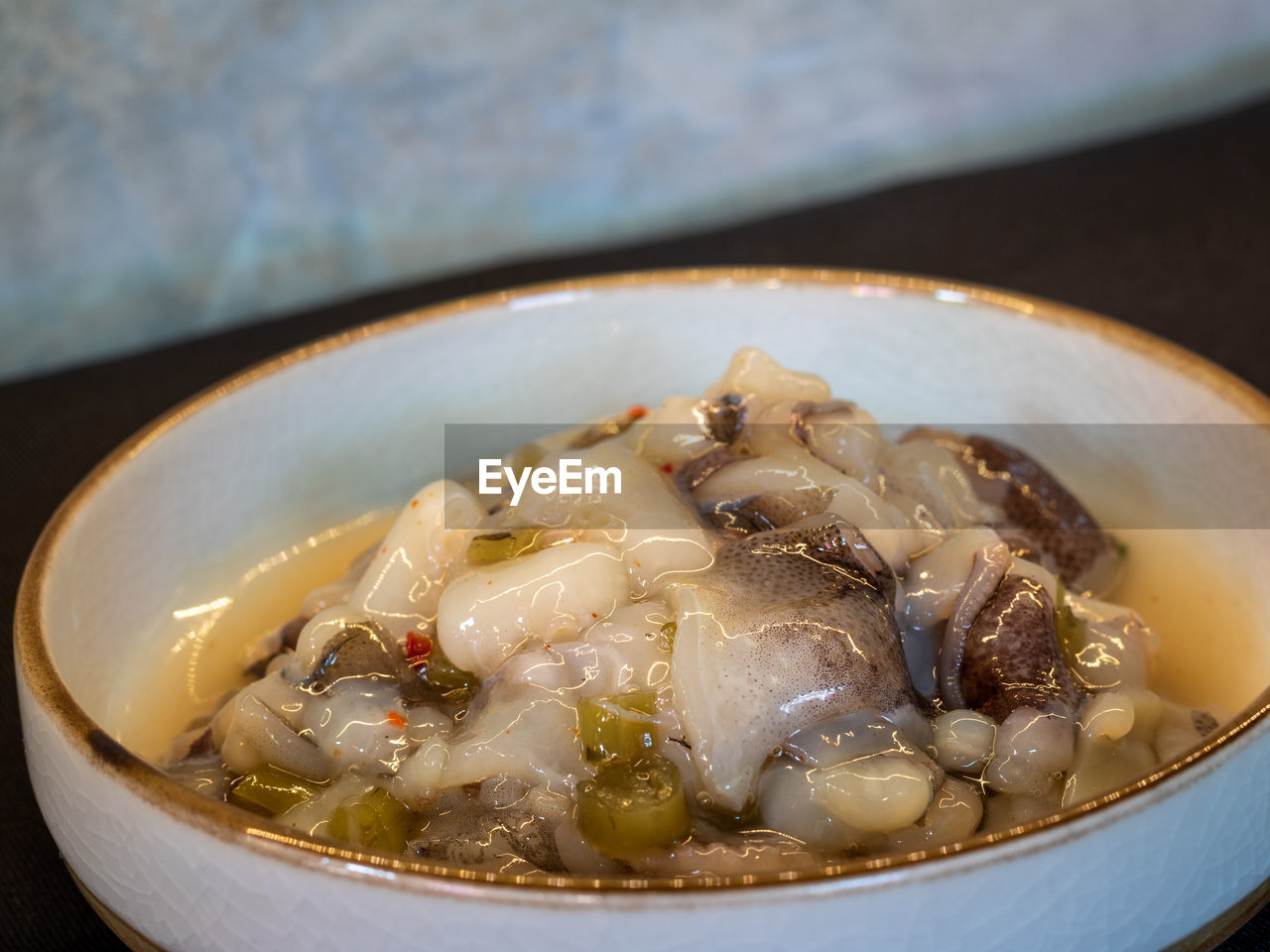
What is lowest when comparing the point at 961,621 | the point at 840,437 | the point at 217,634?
the point at 217,634

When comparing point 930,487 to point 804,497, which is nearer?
point 804,497

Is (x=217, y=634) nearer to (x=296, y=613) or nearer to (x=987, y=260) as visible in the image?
(x=296, y=613)

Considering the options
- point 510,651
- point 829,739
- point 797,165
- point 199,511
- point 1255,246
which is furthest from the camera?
point 797,165

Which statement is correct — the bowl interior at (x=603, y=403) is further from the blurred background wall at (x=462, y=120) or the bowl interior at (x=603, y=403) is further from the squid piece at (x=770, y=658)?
the blurred background wall at (x=462, y=120)

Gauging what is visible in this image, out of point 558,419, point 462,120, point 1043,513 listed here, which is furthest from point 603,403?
point 462,120


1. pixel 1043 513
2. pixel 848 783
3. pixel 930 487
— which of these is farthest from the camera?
pixel 1043 513

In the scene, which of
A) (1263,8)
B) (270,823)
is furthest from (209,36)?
(1263,8)

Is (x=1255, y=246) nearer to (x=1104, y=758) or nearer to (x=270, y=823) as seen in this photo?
(x=1104, y=758)
